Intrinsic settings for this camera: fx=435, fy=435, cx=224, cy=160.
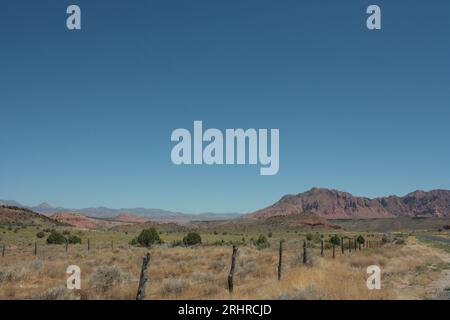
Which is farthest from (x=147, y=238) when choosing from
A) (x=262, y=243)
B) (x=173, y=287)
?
(x=173, y=287)

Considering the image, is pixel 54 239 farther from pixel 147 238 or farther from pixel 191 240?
pixel 191 240

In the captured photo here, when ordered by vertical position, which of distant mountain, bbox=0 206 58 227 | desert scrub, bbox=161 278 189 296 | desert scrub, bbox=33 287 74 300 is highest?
desert scrub, bbox=33 287 74 300

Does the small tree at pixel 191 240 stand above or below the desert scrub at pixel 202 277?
below

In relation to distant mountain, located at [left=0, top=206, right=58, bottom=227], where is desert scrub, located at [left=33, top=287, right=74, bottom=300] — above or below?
above

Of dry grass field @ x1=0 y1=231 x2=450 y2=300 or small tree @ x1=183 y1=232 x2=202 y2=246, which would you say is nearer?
dry grass field @ x1=0 y1=231 x2=450 y2=300

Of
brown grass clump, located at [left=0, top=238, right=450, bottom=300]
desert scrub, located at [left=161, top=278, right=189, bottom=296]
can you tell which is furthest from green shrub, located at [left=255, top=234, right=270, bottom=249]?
desert scrub, located at [left=161, top=278, right=189, bottom=296]

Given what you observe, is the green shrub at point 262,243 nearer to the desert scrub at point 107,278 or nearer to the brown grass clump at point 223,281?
the brown grass clump at point 223,281

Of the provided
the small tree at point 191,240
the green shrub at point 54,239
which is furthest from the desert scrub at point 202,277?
the green shrub at point 54,239

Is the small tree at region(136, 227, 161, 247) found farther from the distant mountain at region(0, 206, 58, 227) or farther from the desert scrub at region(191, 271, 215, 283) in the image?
the distant mountain at region(0, 206, 58, 227)

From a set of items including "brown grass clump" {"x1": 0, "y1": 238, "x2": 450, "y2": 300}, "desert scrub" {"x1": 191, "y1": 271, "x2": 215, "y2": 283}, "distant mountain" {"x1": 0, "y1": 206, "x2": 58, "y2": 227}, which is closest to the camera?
"brown grass clump" {"x1": 0, "y1": 238, "x2": 450, "y2": 300}

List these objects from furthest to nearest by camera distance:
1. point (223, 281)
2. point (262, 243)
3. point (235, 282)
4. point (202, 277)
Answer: point (262, 243), point (202, 277), point (223, 281), point (235, 282)

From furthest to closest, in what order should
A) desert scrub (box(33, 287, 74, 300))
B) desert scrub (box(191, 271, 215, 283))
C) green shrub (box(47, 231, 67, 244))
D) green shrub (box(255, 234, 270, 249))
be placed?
green shrub (box(47, 231, 67, 244))
green shrub (box(255, 234, 270, 249))
desert scrub (box(191, 271, 215, 283))
desert scrub (box(33, 287, 74, 300))

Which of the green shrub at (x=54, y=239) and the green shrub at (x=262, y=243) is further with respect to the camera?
the green shrub at (x=54, y=239)

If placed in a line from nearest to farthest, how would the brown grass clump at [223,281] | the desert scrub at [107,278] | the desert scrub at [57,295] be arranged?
the desert scrub at [57,295] → the brown grass clump at [223,281] → the desert scrub at [107,278]
